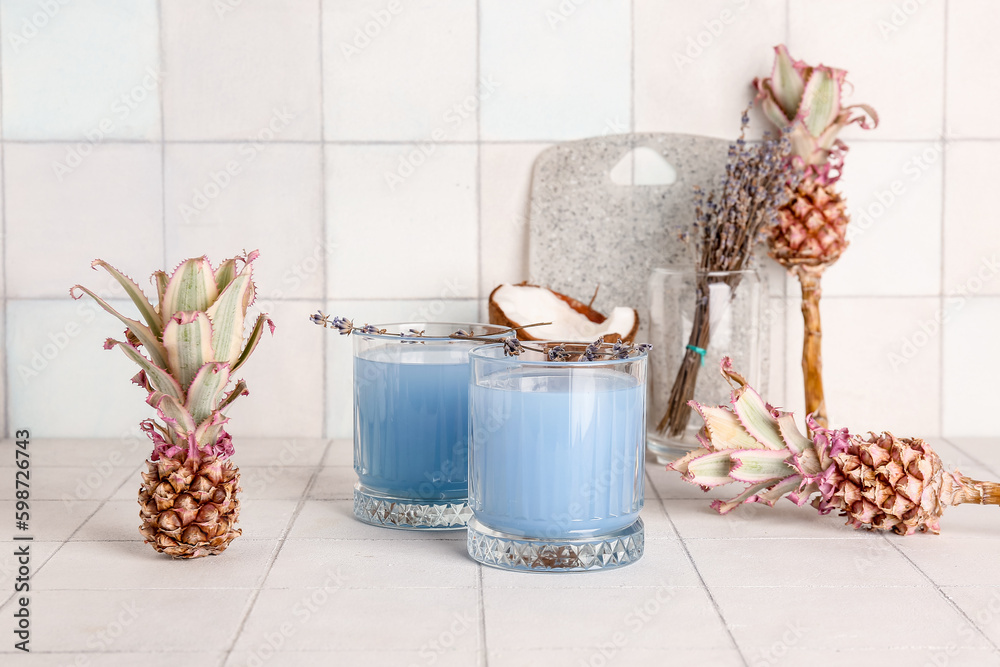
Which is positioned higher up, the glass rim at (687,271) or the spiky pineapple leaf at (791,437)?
the glass rim at (687,271)

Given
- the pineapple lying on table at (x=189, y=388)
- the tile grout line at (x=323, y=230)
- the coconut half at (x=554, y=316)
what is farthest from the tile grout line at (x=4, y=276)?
the coconut half at (x=554, y=316)

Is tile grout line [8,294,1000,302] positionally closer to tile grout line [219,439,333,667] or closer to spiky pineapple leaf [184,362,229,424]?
tile grout line [219,439,333,667]

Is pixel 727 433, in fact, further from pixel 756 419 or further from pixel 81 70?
pixel 81 70

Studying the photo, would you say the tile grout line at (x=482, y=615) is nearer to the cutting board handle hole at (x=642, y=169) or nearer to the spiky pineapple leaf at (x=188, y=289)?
the spiky pineapple leaf at (x=188, y=289)

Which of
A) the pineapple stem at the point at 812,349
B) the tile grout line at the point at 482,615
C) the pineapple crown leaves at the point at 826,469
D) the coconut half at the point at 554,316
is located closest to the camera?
the tile grout line at the point at 482,615

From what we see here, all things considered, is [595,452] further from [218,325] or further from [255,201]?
[255,201]

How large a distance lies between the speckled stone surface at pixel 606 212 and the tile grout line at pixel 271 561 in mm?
408

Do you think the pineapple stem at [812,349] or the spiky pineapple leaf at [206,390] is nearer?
the spiky pineapple leaf at [206,390]

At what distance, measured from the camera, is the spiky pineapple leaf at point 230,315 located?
0.76m

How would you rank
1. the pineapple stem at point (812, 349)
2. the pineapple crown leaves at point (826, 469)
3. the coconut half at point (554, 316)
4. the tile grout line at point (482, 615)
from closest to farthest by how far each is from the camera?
the tile grout line at point (482, 615) → the pineapple crown leaves at point (826, 469) → the coconut half at point (554, 316) → the pineapple stem at point (812, 349)

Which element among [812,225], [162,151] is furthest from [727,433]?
[162,151]

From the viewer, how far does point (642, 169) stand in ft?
4.07

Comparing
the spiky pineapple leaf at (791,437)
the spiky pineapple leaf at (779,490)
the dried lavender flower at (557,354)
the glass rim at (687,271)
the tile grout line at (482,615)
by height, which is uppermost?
the glass rim at (687,271)

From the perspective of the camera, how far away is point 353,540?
0.85 m
